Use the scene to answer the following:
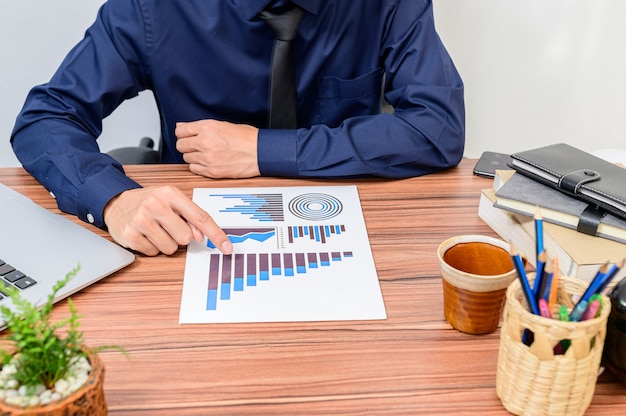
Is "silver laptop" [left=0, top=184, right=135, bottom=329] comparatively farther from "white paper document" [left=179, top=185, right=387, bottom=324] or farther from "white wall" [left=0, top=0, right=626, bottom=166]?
"white wall" [left=0, top=0, right=626, bottom=166]

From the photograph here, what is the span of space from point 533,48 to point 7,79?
1561mm

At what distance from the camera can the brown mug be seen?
2.53 feet

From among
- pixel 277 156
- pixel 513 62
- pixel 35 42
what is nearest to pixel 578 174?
pixel 277 156

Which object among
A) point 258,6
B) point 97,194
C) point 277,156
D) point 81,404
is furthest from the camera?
point 258,6

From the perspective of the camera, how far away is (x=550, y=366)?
0.64 meters

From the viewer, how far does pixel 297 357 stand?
0.77 meters

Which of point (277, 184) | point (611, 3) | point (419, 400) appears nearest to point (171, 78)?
point (277, 184)

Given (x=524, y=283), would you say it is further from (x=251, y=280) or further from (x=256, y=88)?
(x=256, y=88)

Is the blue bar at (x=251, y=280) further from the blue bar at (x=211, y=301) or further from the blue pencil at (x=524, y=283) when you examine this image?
the blue pencil at (x=524, y=283)

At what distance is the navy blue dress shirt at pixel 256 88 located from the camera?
1229mm

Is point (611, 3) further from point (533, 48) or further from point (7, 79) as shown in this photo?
point (7, 79)

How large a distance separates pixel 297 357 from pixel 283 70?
77 cm

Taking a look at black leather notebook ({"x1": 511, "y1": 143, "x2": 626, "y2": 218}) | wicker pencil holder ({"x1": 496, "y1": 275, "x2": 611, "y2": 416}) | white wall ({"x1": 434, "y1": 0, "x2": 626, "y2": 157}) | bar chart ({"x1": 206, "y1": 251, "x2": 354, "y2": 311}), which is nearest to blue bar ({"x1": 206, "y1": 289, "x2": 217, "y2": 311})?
bar chart ({"x1": 206, "y1": 251, "x2": 354, "y2": 311})

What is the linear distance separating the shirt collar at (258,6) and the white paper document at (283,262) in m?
0.41
